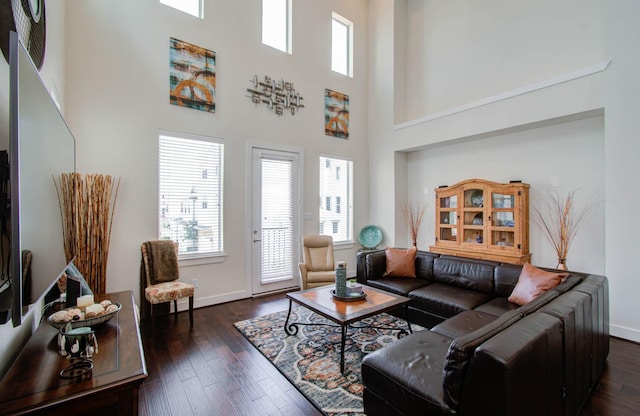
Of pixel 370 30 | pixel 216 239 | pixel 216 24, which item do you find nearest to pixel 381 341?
pixel 216 239

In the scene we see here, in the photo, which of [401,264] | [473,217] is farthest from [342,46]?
[401,264]

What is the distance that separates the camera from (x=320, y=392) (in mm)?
2127

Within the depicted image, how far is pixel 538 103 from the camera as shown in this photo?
145 inches

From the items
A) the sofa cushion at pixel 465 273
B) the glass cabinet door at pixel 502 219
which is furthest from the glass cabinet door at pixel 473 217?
the sofa cushion at pixel 465 273

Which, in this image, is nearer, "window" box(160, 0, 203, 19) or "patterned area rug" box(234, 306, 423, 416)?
"patterned area rug" box(234, 306, 423, 416)

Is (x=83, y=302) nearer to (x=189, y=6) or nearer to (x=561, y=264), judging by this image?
(x=189, y=6)

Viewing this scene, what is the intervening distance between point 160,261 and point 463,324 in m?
3.26

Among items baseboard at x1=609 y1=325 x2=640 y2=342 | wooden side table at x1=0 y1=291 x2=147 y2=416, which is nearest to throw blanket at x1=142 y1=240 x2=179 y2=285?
wooden side table at x1=0 y1=291 x2=147 y2=416

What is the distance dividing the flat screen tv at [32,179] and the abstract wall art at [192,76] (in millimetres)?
2593

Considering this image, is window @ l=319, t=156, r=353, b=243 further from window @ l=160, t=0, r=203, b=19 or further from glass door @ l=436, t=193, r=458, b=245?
window @ l=160, t=0, r=203, b=19

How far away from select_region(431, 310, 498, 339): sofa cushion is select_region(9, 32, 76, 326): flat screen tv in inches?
92.7

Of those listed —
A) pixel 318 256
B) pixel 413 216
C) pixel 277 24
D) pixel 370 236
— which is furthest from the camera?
pixel 370 236

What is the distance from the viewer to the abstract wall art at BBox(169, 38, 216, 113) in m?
3.82

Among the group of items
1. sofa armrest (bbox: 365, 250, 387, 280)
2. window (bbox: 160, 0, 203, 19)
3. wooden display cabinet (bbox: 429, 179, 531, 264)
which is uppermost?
window (bbox: 160, 0, 203, 19)
